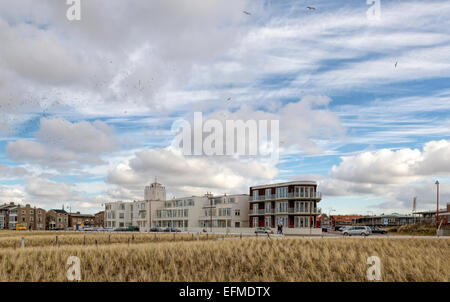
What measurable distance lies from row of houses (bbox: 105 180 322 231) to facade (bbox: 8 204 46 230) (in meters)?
40.7

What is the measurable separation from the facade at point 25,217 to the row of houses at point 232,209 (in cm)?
4070

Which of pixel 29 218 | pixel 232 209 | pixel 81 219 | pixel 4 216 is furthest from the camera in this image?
pixel 81 219

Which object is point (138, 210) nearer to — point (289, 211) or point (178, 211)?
point (178, 211)

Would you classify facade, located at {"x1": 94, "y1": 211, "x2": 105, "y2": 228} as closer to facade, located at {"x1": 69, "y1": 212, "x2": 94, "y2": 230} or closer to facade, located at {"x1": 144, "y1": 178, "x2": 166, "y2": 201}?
facade, located at {"x1": 69, "y1": 212, "x2": 94, "y2": 230}

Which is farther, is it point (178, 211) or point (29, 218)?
point (29, 218)

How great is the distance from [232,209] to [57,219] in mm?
105028

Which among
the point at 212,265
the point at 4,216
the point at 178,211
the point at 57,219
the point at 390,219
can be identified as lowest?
the point at 57,219

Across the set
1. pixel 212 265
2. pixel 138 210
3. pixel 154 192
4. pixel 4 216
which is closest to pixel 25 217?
pixel 4 216

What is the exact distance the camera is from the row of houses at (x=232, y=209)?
74562mm

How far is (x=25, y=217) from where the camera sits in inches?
6033
